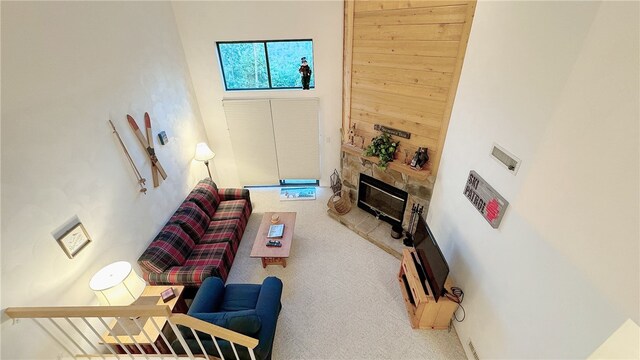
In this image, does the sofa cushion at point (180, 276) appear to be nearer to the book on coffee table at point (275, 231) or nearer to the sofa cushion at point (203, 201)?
the book on coffee table at point (275, 231)

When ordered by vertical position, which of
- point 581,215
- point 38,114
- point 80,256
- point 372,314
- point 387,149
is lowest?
point 372,314

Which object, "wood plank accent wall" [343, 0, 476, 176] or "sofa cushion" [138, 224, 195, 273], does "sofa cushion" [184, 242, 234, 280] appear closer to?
"sofa cushion" [138, 224, 195, 273]

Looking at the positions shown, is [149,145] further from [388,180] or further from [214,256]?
[388,180]

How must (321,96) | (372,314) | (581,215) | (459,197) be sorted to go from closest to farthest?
(581,215), (459,197), (372,314), (321,96)

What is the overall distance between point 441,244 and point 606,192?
2.30m

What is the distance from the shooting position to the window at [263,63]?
468 centimetres

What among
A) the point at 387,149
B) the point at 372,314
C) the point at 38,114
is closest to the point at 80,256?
the point at 38,114

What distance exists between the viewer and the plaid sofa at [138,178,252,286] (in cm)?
337

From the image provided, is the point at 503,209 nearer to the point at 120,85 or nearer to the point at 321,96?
the point at 321,96

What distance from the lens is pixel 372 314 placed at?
342 centimetres

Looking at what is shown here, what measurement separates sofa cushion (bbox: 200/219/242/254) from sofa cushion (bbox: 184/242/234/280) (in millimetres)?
111

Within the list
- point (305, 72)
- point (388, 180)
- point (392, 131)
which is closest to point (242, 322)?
point (388, 180)

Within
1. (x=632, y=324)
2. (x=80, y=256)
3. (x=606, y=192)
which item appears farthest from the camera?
(x=80, y=256)

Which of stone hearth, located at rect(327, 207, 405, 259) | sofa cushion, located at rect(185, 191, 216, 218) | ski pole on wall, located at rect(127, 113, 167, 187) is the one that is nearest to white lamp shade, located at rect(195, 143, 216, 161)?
sofa cushion, located at rect(185, 191, 216, 218)
